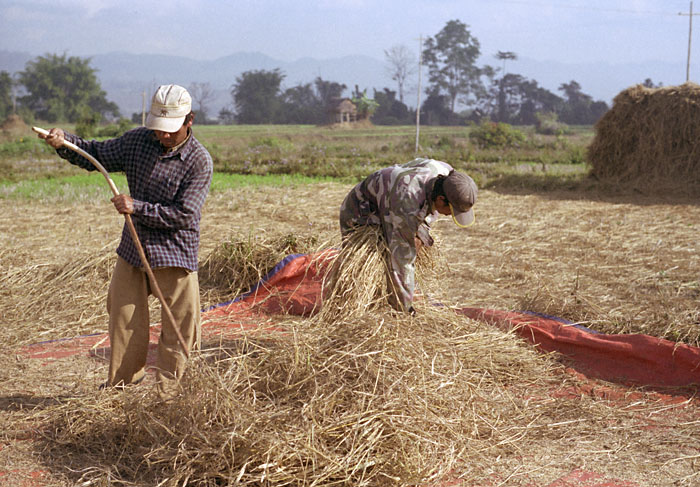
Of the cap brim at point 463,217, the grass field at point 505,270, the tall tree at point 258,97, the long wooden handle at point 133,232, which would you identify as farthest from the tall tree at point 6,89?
the cap brim at point 463,217

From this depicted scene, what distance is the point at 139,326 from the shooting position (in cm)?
293

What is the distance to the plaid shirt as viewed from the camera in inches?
107

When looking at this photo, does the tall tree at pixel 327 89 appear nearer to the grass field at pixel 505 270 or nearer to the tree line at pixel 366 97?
the tree line at pixel 366 97

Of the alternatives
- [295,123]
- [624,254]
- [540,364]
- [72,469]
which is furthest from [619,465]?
[295,123]

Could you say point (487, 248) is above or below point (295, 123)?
below

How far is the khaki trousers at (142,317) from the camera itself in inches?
112

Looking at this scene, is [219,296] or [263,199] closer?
[219,296]

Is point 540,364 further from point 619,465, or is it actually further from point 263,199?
point 263,199

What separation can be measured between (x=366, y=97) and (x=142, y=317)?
35260 millimetres

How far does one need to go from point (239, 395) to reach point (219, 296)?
228 centimetres

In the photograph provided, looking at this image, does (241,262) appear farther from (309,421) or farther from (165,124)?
(309,421)

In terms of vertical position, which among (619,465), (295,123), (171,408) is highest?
(295,123)

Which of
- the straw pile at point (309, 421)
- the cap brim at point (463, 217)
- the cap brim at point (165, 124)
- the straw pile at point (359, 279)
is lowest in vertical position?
the straw pile at point (309, 421)

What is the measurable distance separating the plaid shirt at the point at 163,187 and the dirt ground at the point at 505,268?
87cm
